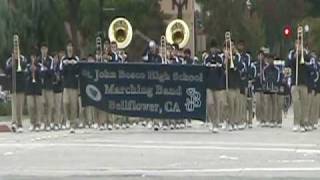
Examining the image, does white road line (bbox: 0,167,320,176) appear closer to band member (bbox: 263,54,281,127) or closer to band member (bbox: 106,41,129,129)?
band member (bbox: 106,41,129,129)

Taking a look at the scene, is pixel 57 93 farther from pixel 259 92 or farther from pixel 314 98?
pixel 314 98

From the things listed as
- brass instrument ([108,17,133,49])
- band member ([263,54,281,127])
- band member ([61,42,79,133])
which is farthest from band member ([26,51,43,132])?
band member ([263,54,281,127])

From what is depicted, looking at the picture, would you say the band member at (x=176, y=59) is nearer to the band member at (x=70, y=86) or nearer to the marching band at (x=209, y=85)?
the marching band at (x=209, y=85)

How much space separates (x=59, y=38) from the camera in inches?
1756

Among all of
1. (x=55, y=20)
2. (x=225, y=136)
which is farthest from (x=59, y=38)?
(x=225, y=136)

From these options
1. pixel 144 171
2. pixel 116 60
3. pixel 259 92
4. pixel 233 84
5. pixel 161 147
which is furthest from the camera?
pixel 259 92

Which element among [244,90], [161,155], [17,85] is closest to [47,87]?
[17,85]

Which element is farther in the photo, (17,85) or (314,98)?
(17,85)

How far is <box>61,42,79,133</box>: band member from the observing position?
76.0 ft

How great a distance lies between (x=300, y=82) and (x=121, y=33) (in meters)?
5.27

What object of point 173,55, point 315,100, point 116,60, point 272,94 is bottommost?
point 315,100

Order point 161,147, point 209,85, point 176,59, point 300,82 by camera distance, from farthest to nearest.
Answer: point 176,59
point 209,85
point 300,82
point 161,147

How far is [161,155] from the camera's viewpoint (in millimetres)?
17016

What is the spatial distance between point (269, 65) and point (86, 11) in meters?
35.3
